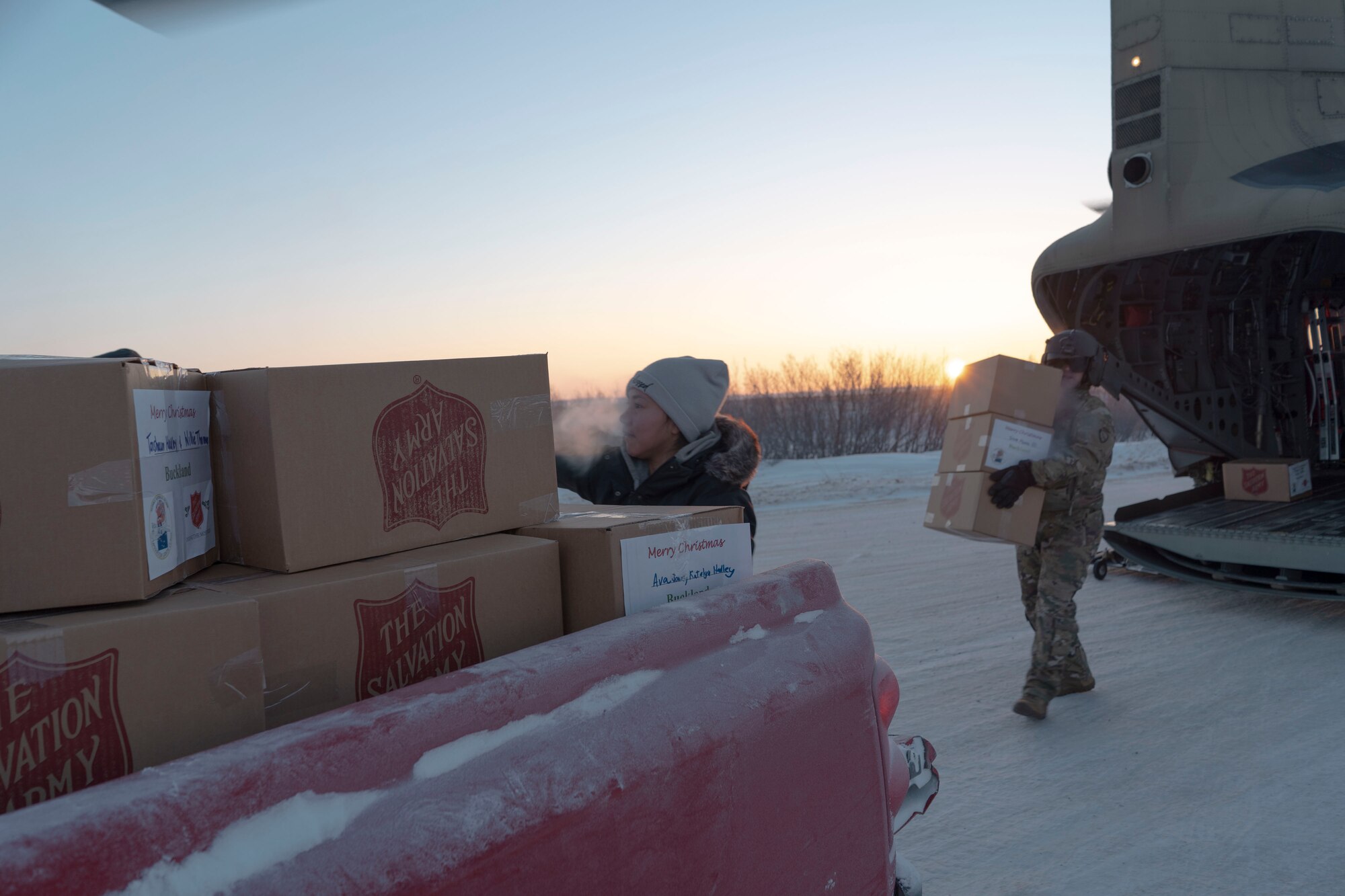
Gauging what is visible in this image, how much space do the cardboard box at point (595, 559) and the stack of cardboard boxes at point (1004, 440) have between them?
142 inches

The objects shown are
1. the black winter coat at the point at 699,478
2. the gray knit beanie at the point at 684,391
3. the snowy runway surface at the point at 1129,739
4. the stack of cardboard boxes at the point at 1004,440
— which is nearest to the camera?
the snowy runway surface at the point at 1129,739

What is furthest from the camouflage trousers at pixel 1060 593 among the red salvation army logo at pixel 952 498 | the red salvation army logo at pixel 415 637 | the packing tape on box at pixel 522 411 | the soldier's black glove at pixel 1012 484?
the red salvation army logo at pixel 415 637

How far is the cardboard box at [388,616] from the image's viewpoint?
4.63 feet

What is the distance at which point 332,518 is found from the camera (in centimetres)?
160

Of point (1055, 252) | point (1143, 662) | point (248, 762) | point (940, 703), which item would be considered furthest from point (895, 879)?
point (1055, 252)

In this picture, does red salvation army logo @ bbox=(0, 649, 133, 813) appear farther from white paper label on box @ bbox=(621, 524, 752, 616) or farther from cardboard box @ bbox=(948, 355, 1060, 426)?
cardboard box @ bbox=(948, 355, 1060, 426)

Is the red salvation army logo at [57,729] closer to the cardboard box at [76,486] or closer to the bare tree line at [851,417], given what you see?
the cardboard box at [76,486]

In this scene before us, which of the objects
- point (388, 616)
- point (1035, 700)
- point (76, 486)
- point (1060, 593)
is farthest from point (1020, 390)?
point (76, 486)

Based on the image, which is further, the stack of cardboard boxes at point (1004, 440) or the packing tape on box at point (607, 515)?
the stack of cardboard boxes at point (1004, 440)

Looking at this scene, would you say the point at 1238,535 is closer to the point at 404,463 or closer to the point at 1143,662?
the point at 1143,662

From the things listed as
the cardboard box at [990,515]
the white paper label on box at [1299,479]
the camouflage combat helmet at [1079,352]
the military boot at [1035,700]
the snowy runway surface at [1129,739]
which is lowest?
the snowy runway surface at [1129,739]

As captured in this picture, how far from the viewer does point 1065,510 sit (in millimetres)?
5219

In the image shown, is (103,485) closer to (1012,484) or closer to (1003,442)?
(1012,484)

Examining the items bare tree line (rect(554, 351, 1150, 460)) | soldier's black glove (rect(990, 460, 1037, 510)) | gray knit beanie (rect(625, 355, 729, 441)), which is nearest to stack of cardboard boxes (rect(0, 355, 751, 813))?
gray knit beanie (rect(625, 355, 729, 441))
